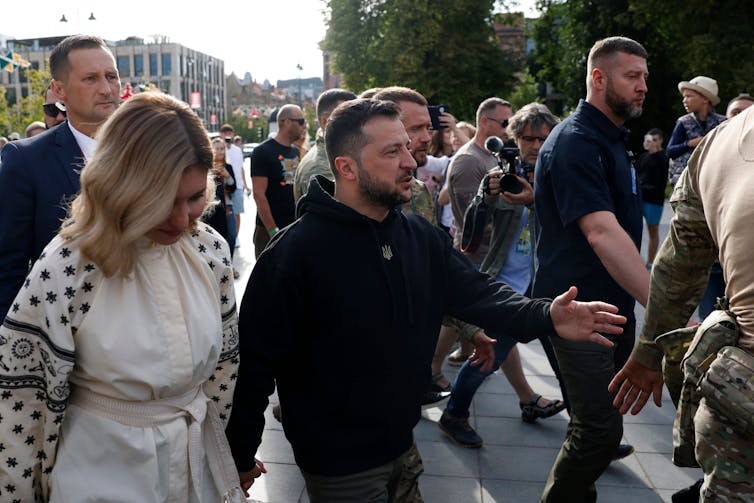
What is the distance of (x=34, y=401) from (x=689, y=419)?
1.79 m

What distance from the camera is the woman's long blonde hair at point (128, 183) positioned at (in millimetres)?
2188

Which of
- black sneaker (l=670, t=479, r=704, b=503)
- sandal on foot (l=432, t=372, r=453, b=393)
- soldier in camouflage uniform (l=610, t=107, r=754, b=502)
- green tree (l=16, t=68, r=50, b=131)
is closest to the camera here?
soldier in camouflage uniform (l=610, t=107, r=754, b=502)

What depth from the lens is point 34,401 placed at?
2.20m

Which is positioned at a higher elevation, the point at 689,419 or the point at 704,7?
the point at 704,7

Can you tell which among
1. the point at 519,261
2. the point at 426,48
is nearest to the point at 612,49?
the point at 519,261

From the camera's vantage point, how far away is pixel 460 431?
5.14 meters

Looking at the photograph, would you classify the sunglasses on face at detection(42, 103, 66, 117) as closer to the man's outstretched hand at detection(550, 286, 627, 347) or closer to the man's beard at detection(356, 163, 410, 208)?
the man's beard at detection(356, 163, 410, 208)

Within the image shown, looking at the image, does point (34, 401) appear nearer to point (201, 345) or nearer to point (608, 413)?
point (201, 345)

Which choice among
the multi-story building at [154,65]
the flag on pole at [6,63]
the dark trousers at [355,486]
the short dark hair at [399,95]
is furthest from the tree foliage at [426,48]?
the multi-story building at [154,65]

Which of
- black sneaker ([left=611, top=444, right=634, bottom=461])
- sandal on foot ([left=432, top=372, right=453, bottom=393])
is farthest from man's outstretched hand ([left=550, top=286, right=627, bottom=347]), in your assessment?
sandal on foot ([left=432, top=372, right=453, bottom=393])

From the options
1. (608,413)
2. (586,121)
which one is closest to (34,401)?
(608,413)

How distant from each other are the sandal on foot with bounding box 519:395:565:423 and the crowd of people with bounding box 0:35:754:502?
1622 millimetres

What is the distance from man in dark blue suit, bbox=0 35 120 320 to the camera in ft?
9.75

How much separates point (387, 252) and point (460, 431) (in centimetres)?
263
